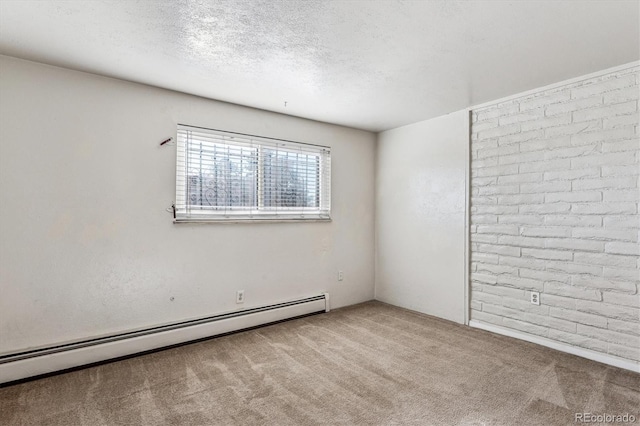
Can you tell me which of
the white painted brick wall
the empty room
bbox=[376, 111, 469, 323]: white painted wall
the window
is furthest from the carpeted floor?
the window

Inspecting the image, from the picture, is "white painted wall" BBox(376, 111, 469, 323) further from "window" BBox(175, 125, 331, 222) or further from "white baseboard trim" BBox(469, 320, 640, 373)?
"window" BBox(175, 125, 331, 222)

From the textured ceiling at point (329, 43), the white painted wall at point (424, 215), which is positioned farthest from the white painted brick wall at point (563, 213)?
the textured ceiling at point (329, 43)

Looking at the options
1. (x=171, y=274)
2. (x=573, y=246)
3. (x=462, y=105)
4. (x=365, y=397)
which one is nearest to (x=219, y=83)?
(x=171, y=274)

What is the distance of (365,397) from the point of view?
2.11 metres

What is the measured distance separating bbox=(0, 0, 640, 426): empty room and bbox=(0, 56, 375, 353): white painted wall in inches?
0.6

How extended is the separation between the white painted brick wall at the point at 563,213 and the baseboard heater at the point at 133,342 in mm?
2183

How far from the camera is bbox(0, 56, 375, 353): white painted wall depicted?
2.36 meters

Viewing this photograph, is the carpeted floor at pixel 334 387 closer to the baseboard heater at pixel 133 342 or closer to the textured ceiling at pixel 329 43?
the baseboard heater at pixel 133 342

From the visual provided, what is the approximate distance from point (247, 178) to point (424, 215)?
83.6 inches

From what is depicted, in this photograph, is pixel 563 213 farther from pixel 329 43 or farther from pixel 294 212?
pixel 294 212

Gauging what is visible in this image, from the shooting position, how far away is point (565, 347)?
2766mm

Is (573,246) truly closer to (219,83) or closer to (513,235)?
(513,235)

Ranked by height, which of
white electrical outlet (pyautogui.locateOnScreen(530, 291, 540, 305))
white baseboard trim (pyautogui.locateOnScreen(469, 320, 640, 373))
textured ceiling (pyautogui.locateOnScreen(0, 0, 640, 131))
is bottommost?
white baseboard trim (pyautogui.locateOnScreen(469, 320, 640, 373))

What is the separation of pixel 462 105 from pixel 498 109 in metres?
0.34
